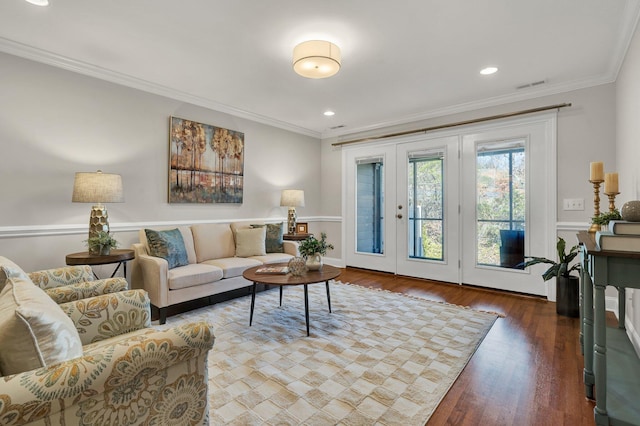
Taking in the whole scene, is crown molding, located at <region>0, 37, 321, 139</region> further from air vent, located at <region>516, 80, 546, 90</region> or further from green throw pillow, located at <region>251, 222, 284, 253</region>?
air vent, located at <region>516, 80, 546, 90</region>

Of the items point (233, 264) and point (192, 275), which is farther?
point (233, 264)

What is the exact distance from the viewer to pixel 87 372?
0.94m

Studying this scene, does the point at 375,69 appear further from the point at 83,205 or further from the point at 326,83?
the point at 83,205

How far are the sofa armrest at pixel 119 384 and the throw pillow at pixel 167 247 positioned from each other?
225 cm

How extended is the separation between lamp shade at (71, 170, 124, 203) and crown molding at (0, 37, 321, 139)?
109cm

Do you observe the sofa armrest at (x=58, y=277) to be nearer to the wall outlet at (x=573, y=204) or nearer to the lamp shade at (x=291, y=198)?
the lamp shade at (x=291, y=198)

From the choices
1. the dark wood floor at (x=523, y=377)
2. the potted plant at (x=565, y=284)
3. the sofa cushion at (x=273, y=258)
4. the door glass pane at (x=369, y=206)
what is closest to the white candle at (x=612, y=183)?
the potted plant at (x=565, y=284)

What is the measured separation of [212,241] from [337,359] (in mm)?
2307

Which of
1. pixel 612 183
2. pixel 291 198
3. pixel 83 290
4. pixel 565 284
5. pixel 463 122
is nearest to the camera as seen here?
pixel 83 290

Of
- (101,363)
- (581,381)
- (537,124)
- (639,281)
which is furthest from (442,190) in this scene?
(101,363)

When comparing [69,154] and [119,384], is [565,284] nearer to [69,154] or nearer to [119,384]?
[119,384]

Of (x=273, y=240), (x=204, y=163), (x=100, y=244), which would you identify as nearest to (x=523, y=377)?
(x=273, y=240)

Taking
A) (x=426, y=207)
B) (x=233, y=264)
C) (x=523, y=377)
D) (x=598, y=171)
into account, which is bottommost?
(x=523, y=377)

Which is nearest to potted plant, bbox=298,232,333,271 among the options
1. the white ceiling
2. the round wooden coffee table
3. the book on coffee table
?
the round wooden coffee table
